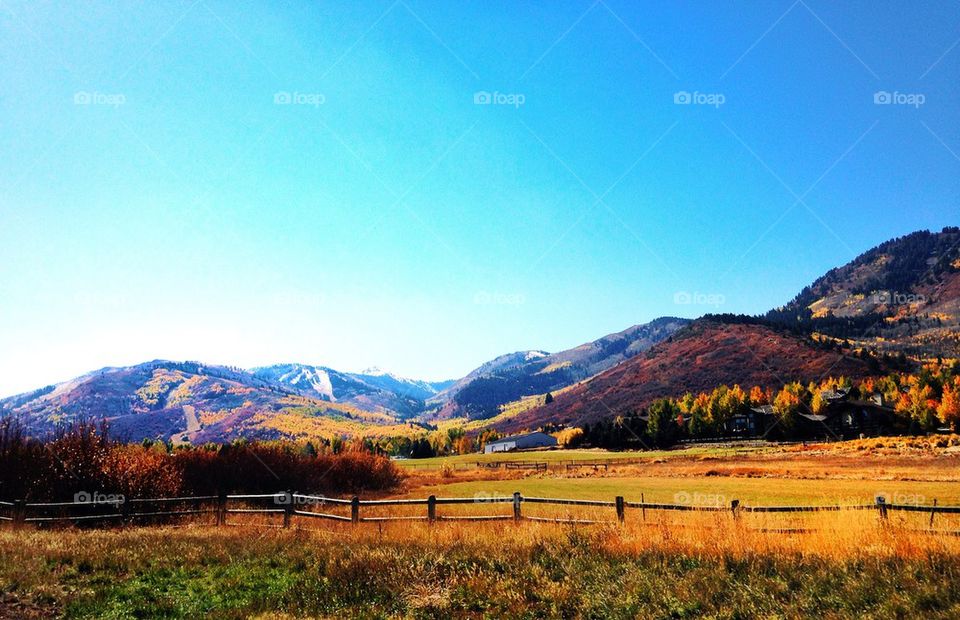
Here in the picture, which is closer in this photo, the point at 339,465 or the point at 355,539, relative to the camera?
the point at 355,539

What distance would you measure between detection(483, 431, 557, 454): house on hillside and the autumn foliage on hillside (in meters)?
153

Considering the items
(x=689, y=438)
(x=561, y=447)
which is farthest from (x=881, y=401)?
(x=561, y=447)

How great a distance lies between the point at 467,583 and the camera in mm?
10867

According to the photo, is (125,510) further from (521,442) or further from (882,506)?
(521,442)

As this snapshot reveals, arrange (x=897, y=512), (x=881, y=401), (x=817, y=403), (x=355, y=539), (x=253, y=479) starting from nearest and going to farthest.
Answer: (x=355, y=539) < (x=897, y=512) < (x=253, y=479) < (x=817, y=403) < (x=881, y=401)

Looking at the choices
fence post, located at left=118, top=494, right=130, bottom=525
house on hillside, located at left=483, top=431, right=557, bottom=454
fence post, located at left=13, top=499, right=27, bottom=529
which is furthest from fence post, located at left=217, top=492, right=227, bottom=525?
house on hillside, located at left=483, top=431, right=557, bottom=454

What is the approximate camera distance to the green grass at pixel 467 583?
29.8ft

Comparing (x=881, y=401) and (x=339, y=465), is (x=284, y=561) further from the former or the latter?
(x=881, y=401)

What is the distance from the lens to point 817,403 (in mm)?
122062

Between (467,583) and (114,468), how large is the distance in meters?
20.5

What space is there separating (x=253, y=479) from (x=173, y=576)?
25.1 meters

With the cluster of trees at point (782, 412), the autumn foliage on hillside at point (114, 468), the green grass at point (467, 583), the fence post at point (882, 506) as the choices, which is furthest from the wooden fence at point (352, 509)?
the cluster of trees at point (782, 412)

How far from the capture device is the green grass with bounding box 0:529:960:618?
907cm

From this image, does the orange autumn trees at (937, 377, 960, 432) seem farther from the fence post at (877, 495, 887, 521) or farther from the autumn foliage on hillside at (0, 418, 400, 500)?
the autumn foliage on hillside at (0, 418, 400, 500)
